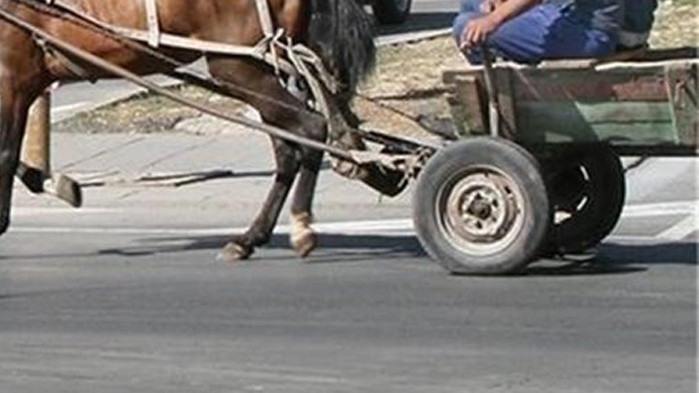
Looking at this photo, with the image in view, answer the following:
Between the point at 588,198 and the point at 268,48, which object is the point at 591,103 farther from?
the point at 268,48

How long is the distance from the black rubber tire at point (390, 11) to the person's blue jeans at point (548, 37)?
13901 millimetres

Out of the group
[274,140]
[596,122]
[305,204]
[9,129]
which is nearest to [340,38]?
[274,140]

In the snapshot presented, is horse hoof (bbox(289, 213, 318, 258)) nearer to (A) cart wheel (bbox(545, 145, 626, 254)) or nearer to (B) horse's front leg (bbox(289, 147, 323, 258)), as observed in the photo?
(B) horse's front leg (bbox(289, 147, 323, 258))

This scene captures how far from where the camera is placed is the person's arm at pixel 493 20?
11398 mm

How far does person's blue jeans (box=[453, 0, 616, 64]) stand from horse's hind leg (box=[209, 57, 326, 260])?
1.13 m

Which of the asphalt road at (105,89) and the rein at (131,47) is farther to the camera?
the asphalt road at (105,89)

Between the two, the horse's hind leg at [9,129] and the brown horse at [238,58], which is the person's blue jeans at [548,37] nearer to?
the brown horse at [238,58]

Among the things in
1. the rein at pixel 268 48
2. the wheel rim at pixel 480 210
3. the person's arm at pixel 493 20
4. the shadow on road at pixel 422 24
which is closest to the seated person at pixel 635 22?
the person's arm at pixel 493 20

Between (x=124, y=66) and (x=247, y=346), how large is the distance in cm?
274

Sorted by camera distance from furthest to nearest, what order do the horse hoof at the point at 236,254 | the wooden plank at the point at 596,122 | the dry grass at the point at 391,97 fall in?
the dry grass at the point at 391,97 → the horse hoof at the point at 236,254 → the wooden plank at the point at 596,122

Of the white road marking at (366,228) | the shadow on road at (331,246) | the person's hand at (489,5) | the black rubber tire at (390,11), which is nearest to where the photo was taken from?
the person's hand at (489,5)

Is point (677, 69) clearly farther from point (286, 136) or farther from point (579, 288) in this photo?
point (286, 136)

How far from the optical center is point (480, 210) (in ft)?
38.4

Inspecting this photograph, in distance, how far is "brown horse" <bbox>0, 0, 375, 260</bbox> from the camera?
12.3 meters
